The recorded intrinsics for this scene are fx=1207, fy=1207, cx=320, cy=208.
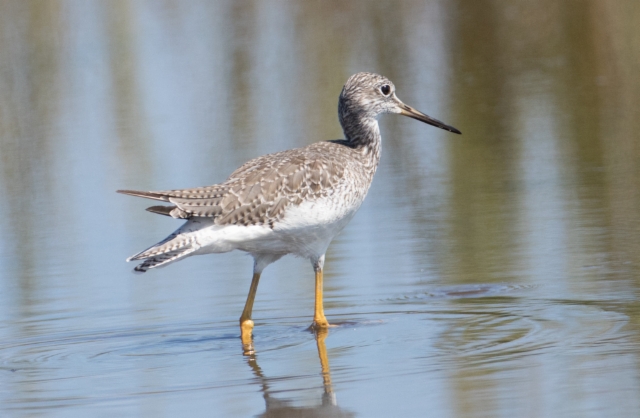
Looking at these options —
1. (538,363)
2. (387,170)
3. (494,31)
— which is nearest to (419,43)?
(494,31)

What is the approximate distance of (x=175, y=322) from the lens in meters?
7.47

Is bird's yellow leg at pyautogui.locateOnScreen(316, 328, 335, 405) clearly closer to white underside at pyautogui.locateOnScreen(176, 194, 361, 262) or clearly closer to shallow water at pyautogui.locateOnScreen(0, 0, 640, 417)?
shallow water at pyautogui.locateOnScreen(0, 0, 640, 417)

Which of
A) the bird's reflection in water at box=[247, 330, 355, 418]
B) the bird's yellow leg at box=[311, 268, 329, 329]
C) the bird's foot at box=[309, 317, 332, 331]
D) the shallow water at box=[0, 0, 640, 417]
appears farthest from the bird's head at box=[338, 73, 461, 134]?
the bird's reflection in water at box=[247, 330, 355, 418]

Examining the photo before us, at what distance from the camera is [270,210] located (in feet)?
24.0

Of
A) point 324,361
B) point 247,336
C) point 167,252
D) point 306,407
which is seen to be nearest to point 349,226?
point 247,336

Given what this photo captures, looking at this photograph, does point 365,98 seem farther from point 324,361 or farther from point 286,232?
point 324,361

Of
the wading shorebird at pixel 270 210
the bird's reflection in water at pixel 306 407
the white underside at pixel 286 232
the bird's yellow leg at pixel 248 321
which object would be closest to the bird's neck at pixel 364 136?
the wading shorebird at pixel 270 210

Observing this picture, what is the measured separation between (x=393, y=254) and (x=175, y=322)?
1941mm

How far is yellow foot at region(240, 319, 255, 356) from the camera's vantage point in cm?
678

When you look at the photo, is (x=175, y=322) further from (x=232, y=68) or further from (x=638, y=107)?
(x=232, y=68)

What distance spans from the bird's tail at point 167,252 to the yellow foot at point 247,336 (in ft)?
1.81

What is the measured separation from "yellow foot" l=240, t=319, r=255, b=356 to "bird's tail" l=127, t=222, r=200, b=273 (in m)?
0.55

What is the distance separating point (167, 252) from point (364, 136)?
2.01 m

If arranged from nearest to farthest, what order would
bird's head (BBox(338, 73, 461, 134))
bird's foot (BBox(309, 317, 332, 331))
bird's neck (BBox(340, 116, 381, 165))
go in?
bird's foot (BBox(309, 317, 332, 331)) → bird's neck (BBox(340, 116, 381, 165)) → bird's head (BBox(338, 73, 461, 134))
